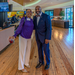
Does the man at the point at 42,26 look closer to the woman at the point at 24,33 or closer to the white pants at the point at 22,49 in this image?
the woman at the point at 24,33

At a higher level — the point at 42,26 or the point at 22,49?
the point at 42,26

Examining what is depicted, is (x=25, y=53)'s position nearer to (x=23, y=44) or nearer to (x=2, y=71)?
(x=23, y=44)

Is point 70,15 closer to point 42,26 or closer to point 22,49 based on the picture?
point 42,26

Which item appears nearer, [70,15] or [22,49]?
[22,49]

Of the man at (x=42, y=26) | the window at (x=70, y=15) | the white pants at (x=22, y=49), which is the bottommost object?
the white pants at (x=22, y=49)

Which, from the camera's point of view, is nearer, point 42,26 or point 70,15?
point 42,26

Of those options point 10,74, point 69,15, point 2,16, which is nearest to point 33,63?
point 10,74

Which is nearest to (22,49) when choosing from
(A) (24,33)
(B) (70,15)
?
(A) (24,33)

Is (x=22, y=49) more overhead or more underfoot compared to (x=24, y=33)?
more underfoot

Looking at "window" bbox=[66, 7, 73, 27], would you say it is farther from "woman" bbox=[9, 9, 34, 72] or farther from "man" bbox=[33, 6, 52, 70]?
"woman" bbox=[9, 9, 34, 72]

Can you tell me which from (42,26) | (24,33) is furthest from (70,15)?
(24,33)

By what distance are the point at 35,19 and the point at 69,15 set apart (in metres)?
15.2

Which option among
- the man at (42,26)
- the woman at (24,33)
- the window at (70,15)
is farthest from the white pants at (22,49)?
the window at (70,15)

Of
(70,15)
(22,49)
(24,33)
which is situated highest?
(70,15)
